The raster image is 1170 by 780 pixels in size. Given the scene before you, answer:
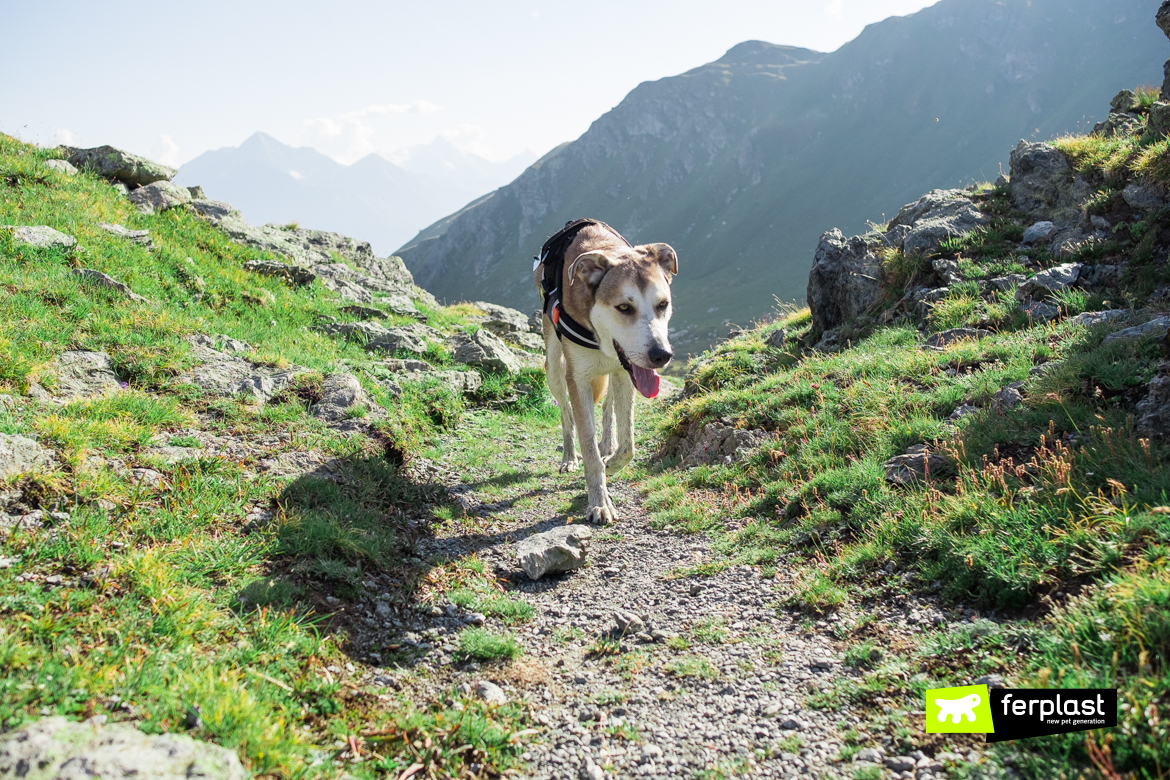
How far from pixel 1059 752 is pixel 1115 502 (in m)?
2.11

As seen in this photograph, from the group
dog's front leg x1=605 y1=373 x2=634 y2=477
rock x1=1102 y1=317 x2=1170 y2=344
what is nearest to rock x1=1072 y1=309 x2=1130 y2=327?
rock x1=1102 y1=317 x2=1170 y2=344

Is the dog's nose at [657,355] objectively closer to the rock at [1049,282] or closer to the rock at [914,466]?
the rock at [914,466]

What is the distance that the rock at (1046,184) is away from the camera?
1101 cm

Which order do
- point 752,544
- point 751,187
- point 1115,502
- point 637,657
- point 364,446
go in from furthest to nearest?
1. point 751,187
2. point 364,446
3. point 752,544
4. point 637,657
5. point 1115,502

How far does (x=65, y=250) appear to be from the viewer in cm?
947

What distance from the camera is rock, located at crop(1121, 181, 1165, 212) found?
31.4ft

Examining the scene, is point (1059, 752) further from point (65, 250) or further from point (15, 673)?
point (65, 250)

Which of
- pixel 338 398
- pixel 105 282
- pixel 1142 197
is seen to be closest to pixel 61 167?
pixel 105 282

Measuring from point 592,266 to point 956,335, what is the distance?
5545 millimetres

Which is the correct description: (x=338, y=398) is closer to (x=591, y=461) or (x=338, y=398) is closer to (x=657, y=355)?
(x=591, y=461)

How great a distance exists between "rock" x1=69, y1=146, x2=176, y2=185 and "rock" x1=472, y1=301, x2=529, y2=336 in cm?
915

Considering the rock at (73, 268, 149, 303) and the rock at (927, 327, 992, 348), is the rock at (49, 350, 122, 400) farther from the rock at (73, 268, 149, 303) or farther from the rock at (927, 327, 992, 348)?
the rock at (927, 327, 992, 348)

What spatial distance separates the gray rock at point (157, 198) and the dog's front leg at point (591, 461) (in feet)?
43.7

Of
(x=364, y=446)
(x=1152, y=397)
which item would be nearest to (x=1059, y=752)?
(x=1152, y=397)
